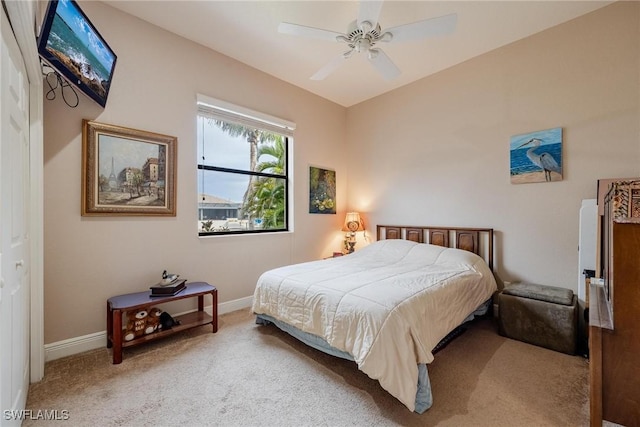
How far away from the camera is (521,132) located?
295 centimetres

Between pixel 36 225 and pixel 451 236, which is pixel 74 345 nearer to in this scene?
pixel 36 225

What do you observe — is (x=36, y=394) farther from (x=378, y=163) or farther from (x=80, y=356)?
(x=378, y=163)

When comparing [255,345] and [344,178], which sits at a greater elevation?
[344,178]

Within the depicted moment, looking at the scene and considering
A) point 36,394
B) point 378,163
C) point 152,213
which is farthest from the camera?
point 378,163

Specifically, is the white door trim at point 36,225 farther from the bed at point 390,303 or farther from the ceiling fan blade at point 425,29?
the ceiling fan blade at point 425,29

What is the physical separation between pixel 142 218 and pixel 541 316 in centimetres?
381

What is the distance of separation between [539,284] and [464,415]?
1.94 metres

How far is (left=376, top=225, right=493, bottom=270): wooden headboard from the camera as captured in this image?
317 cm

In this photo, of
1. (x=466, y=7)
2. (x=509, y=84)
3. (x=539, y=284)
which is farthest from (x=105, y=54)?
(x=539, y=284)

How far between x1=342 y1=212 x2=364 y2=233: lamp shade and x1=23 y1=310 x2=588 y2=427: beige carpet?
2215mm

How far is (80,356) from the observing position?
7.34 ft

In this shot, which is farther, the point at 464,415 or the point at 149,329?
the point at 149,329

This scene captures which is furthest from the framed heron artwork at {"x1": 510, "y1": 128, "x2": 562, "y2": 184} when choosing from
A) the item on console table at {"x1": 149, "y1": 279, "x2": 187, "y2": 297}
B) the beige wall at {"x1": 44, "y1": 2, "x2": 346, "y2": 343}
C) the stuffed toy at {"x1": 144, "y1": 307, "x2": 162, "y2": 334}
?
the stuffed toy at {"x1": 144, "y1": 307, "x2": 162, "y2": 334}
